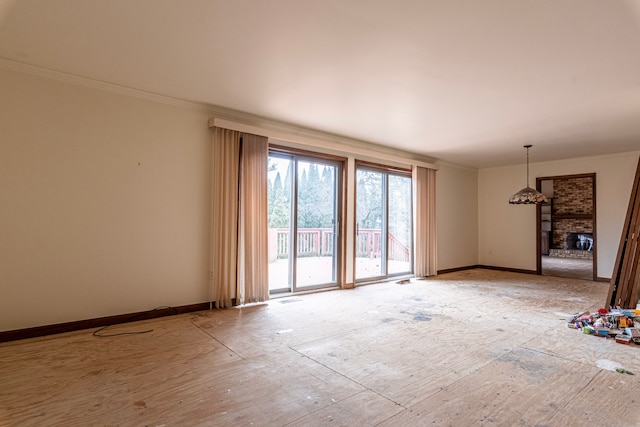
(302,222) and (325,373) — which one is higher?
(302,222)

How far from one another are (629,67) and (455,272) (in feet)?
17.2

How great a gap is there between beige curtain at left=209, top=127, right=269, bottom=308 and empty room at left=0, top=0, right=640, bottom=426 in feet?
0.09

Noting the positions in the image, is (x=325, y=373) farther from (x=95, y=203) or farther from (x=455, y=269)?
(x=455, y=269)

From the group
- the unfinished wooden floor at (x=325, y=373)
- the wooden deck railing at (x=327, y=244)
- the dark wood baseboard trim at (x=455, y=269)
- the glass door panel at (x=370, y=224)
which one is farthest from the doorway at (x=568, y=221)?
the unfinished wooden floor at (x=325, y=373)

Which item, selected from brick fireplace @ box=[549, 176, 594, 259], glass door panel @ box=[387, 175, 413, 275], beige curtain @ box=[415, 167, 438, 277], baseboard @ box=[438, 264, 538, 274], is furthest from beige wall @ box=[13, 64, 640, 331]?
brick fireplace @ box=[549, 176, 594, 259]

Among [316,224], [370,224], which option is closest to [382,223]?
[370,224]

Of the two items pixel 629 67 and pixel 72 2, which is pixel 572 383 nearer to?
pixel 629 67

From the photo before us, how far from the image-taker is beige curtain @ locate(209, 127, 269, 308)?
13.4 feet

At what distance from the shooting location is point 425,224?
673 centimetres

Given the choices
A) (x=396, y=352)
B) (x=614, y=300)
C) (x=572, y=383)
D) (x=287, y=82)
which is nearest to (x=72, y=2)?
(x=287, y=82)

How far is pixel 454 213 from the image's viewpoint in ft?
24.9

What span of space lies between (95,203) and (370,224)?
420 cm

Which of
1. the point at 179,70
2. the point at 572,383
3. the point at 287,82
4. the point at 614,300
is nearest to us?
the point at 572,383

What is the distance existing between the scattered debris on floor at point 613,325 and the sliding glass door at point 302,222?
3206mm
